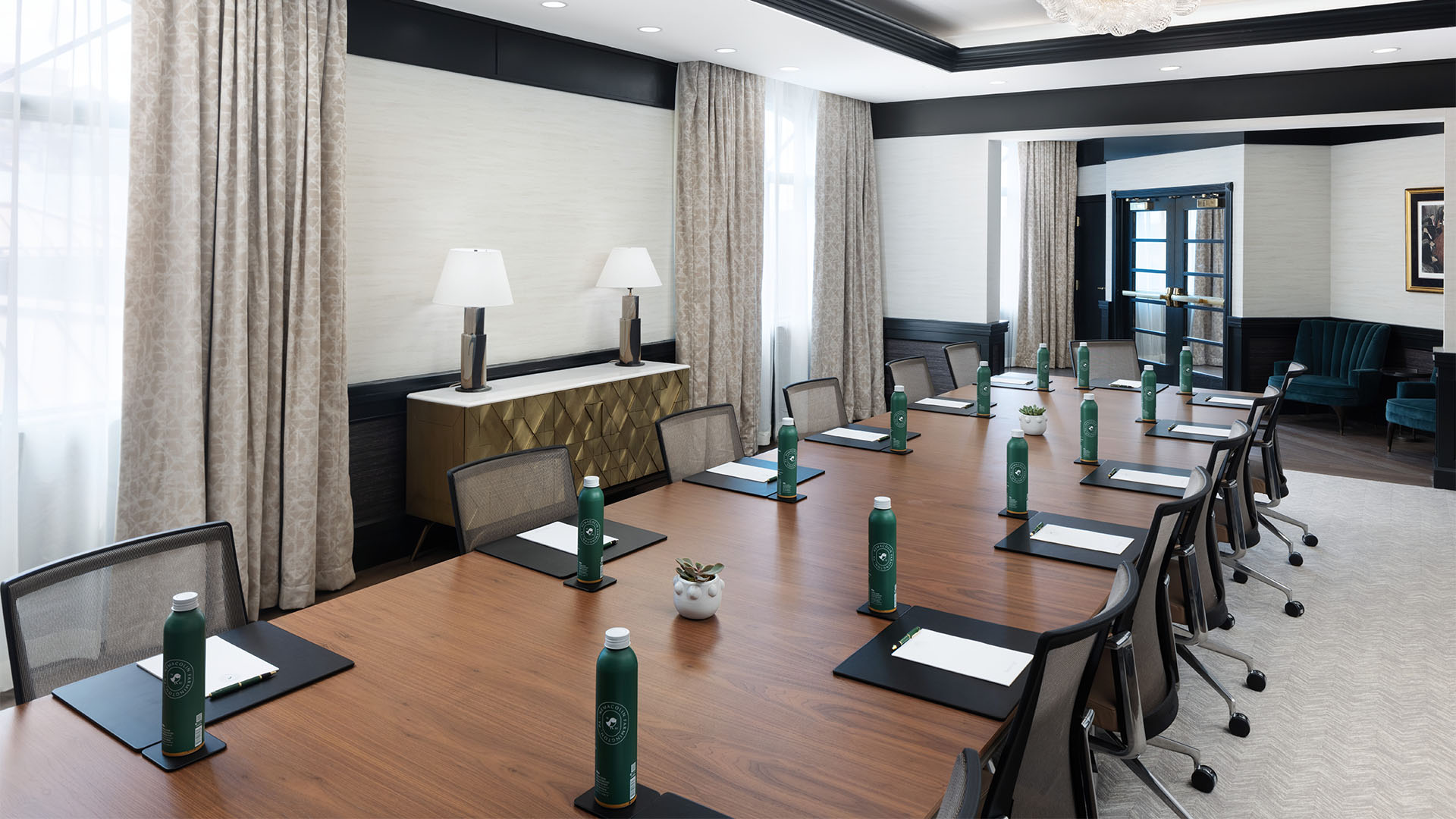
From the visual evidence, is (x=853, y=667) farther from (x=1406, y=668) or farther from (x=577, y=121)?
(x=577, y=121)

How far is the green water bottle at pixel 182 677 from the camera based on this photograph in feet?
4.81

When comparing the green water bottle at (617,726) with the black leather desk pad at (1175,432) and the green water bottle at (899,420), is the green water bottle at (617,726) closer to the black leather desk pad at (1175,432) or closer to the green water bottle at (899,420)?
the green water bottle at (899,420)

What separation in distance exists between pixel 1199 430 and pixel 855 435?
59.3 inches

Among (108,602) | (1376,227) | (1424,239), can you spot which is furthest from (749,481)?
(1376,227)

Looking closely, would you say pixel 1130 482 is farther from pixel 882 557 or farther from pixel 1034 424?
pixel 882 557

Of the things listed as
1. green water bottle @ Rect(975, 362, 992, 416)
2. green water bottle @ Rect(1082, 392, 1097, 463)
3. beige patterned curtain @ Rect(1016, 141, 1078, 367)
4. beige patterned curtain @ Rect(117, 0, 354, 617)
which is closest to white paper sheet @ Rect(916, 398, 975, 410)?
green water bottle @ Rect(975, 362, 992, 416)

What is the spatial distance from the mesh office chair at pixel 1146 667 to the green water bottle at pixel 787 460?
1048mm

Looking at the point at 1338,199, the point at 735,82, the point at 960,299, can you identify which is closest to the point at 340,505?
the point at 735,82

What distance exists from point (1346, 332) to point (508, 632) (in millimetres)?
8580

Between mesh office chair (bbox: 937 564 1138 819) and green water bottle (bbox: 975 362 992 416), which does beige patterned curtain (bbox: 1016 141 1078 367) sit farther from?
mesh office chair (bbox: 937 564 1138 819)

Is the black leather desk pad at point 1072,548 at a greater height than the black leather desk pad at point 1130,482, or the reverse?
the black leather desk pad at point 1130,482

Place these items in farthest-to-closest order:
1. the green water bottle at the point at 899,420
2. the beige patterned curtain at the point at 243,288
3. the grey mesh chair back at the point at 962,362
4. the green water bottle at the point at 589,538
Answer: the grey mesh chair back at the point at 962,362 → the green water bottle at the point at 899,420 → the beige patterned curtain at the point at 243,288 → the green water bottle at the point at 589,538

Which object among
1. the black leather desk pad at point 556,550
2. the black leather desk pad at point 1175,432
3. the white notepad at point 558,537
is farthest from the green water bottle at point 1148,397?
the white notepad at point 558,537

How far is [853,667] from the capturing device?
183cm
